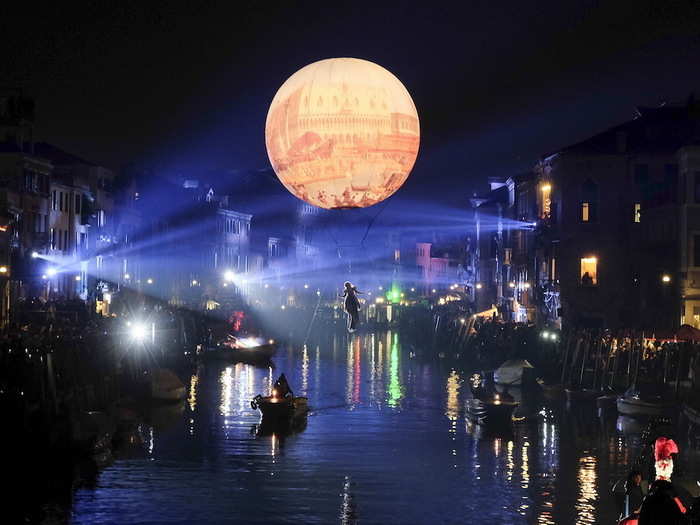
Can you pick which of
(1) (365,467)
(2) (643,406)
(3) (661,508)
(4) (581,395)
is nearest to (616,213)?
(4) (581,395)

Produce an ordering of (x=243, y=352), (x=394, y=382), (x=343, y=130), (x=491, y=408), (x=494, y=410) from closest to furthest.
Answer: (x=343, y=130)
(x=494, y=410)
(x=491, y=408)
(x=394, y=382)
(x=243, y=352)

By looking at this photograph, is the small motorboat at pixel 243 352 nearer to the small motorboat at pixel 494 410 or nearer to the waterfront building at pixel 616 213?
the waterfront building at pixel 616 213

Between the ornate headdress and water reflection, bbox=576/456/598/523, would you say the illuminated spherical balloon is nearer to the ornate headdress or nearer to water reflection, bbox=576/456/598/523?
the ornate headdress

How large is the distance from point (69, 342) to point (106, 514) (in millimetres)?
15495

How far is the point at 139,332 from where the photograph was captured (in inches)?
2591

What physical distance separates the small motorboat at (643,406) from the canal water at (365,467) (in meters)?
0.73

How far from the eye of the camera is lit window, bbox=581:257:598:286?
69000 mm

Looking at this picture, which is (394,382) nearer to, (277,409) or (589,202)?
(589,202)

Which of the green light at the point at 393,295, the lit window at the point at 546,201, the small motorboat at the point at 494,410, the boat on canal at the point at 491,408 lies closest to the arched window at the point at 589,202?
the lit window at the point at 546,201

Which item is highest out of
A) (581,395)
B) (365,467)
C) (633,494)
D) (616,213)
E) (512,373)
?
(616,213)

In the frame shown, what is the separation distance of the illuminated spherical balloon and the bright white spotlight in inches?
1484

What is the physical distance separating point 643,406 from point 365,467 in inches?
545

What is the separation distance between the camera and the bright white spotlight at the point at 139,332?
64.4 m

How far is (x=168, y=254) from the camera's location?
110812mm
